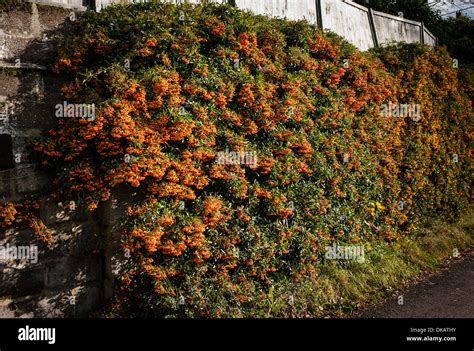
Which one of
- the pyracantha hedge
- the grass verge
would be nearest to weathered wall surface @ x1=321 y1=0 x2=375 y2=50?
the pyracantha hedge

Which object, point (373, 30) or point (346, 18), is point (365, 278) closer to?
point (346, 18)

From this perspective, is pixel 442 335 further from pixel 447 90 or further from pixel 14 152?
pixel 447 90

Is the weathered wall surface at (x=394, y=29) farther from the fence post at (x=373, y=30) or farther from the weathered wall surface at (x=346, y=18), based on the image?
the fence post at (x=373, y=30)

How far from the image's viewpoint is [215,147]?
564 cm

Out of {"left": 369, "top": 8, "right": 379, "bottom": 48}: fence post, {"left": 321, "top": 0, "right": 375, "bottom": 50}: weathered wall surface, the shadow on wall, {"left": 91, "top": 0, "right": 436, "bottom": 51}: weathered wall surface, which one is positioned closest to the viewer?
the shadow on wall

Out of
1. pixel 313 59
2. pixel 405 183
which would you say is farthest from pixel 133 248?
pixel 405 183

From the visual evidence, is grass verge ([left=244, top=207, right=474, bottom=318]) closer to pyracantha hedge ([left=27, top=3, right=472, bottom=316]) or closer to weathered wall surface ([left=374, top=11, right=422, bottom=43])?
pyracantha hedge ([left=27, top=3, right=472, bottom=316])

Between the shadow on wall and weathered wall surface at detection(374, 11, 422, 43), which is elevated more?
weathered wall surface at detection(374, 11, 422, 43)

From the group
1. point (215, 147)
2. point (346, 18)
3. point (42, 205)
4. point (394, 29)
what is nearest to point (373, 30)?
point (346, 18)

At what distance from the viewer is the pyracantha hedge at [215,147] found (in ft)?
16.4

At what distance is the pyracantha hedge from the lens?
501 centimetres

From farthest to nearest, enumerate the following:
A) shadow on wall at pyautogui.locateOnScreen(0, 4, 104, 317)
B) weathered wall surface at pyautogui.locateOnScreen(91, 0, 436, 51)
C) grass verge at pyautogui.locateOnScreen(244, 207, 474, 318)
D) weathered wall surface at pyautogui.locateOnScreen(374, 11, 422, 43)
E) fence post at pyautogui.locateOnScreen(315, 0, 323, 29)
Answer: weathered wall surface at pyautogui.locateOnScreen(374, 11, 422, 43), fence post at pyautogui.locateOnScreen(315, 0, 323, 29), weathered wall surface at pyautogui.locateOnScreen(91, 0, 436, 51), grass verge at pyautogui.locateOnScreen(244, 207, 474, 318), shadow on wall at pyautogui.locateOnScreen(0, 4, 104, 317)

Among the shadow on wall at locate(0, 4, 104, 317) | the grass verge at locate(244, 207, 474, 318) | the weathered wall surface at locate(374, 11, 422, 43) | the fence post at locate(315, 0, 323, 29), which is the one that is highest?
the weathered wall surface at locate(374, 11, 422, 43)

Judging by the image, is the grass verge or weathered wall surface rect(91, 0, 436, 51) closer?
the grass verge
